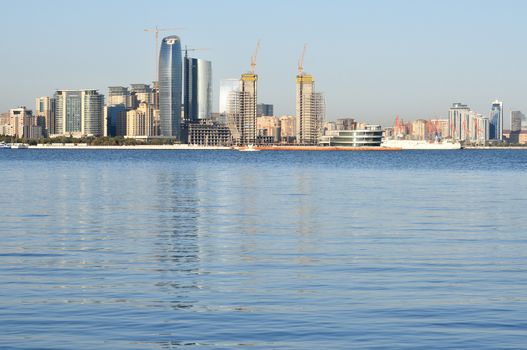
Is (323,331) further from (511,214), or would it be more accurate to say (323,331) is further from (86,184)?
(86,184)

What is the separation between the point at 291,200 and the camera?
6469 cm

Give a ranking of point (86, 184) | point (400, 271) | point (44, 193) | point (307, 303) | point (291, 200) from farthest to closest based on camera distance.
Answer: point (86, 184) → point (44, 193) → point (291, 200) → point (400, 271) → point (307, 303)

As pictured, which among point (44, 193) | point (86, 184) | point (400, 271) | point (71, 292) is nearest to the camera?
point (71, 292)

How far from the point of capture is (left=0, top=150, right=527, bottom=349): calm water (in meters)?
20.9

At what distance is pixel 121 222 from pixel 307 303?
80.5 feet

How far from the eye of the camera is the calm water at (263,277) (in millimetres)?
20906

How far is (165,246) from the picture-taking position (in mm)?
36844

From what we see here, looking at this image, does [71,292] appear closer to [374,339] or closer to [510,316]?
[374,339]

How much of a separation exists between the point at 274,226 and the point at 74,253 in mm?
12687

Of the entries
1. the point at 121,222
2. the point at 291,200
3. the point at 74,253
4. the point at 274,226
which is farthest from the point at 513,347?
the point at 291,200

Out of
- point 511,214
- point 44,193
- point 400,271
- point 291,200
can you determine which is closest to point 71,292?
point 400,271

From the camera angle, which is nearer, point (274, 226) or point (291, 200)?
point (274, 226)

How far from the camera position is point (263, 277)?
2856cm

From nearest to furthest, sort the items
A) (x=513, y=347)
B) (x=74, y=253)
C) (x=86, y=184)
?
1. (x=513, y=347)
2. (x=74, y=253)
3. (x=86, y=184)
